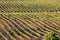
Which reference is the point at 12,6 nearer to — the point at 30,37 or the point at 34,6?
the point at 34,6

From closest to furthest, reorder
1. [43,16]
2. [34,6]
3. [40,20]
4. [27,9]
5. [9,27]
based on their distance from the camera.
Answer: [9,27], [40,20], [43,16], [27,9], [34,6]

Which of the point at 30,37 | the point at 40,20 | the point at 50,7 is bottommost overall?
the point at 50,7

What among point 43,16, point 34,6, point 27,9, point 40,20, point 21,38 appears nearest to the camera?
point 21,38

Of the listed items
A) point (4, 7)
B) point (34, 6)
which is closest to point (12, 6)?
point (4, 7)

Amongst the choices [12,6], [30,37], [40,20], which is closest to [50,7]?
[12,6]

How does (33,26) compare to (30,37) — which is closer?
(30,37)

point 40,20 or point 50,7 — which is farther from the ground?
point 40,20

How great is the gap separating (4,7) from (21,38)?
14370 millimetres

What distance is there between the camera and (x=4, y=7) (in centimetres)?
2838

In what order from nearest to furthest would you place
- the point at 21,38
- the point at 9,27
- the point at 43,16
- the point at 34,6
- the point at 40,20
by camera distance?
the point at 21,38
the point at 9,27
the point at 40,20
the point at 43,16
the point at 34,6

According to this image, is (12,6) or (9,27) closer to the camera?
(9,27)

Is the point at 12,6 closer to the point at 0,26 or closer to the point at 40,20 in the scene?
the point at 40,20

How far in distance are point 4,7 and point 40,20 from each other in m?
8.97

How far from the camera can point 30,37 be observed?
15047 mm
